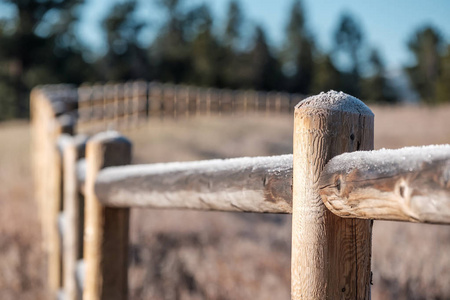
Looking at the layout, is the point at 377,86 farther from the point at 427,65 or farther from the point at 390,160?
the point at 390,160

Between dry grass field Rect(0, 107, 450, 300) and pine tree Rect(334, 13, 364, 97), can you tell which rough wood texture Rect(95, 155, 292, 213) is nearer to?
dry grass field Rect(0, 107, 450, 300)

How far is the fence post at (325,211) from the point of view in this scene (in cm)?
103

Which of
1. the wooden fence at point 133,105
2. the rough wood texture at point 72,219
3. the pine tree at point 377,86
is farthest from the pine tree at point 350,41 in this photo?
the rough wood texture at point 72,219

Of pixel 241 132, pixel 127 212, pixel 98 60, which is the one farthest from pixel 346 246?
pixel 98 60

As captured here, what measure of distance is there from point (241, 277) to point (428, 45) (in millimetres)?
37878

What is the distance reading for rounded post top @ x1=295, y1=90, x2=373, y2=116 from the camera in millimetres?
1040

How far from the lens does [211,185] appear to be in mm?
1340

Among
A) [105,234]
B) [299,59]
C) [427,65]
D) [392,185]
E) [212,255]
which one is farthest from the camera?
[427,65]

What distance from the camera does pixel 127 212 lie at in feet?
6.78

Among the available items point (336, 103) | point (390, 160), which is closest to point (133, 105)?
point (336, 103)

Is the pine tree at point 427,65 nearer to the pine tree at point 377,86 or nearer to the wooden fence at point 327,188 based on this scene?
the pine tree at point 377,86

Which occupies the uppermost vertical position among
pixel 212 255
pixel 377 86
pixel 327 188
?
pixel 377 86

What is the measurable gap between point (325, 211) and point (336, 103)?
0.23m

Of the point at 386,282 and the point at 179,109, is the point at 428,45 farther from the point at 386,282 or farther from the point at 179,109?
the point at 386,282
